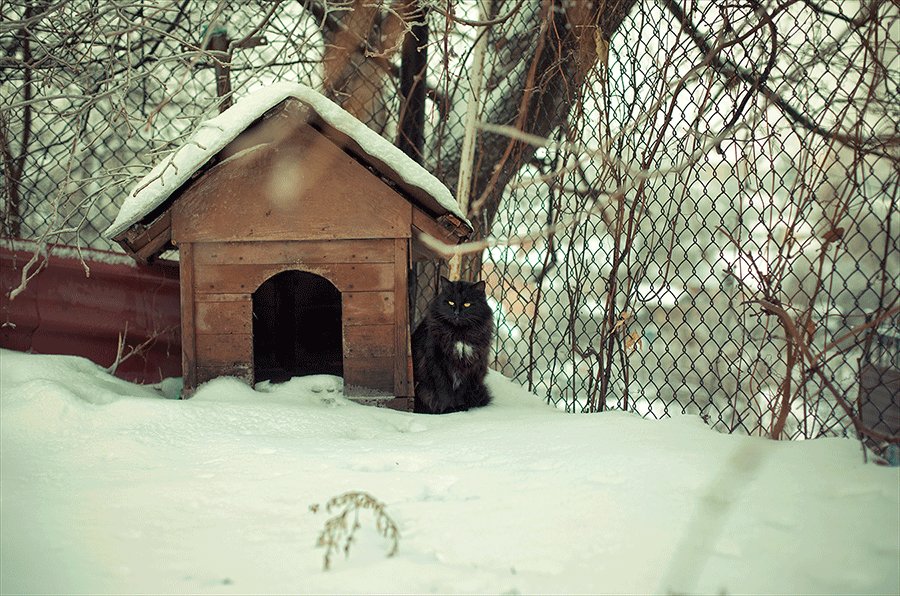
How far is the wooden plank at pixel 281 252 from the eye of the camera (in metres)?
3.45

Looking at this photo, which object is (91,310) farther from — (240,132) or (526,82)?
(526,82)

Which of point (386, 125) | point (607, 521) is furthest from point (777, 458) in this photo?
point (386, 125)

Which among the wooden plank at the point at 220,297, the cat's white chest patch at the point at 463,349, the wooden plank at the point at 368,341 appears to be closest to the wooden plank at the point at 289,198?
the wooden plank at the point at 220,297

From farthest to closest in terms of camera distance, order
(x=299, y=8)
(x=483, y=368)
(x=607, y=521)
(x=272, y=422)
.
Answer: (x=299, y=8) < (x=483, y=368) < (x=272, y=422) < (x=607, y=521)

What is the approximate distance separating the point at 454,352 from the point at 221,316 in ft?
3.72

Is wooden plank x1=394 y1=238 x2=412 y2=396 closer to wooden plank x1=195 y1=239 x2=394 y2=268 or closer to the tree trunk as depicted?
wooden plank x1=195 y1=239 x2=394 y2=268

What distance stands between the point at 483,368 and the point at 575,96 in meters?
1.52

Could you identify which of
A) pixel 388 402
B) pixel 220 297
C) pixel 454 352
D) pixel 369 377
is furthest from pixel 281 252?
pixel 454 352

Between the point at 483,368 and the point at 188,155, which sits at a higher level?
the point at 188,155

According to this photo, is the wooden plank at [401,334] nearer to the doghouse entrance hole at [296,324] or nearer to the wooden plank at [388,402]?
the wooden plank at [388,402]

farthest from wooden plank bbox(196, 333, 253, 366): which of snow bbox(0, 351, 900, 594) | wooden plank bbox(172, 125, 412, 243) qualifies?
snow bbox(0, 351, 900, 594)

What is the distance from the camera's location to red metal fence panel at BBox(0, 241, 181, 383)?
412 centimetres

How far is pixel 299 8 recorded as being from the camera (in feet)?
18.7

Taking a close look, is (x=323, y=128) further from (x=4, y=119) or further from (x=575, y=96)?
(x=4, y=119)
